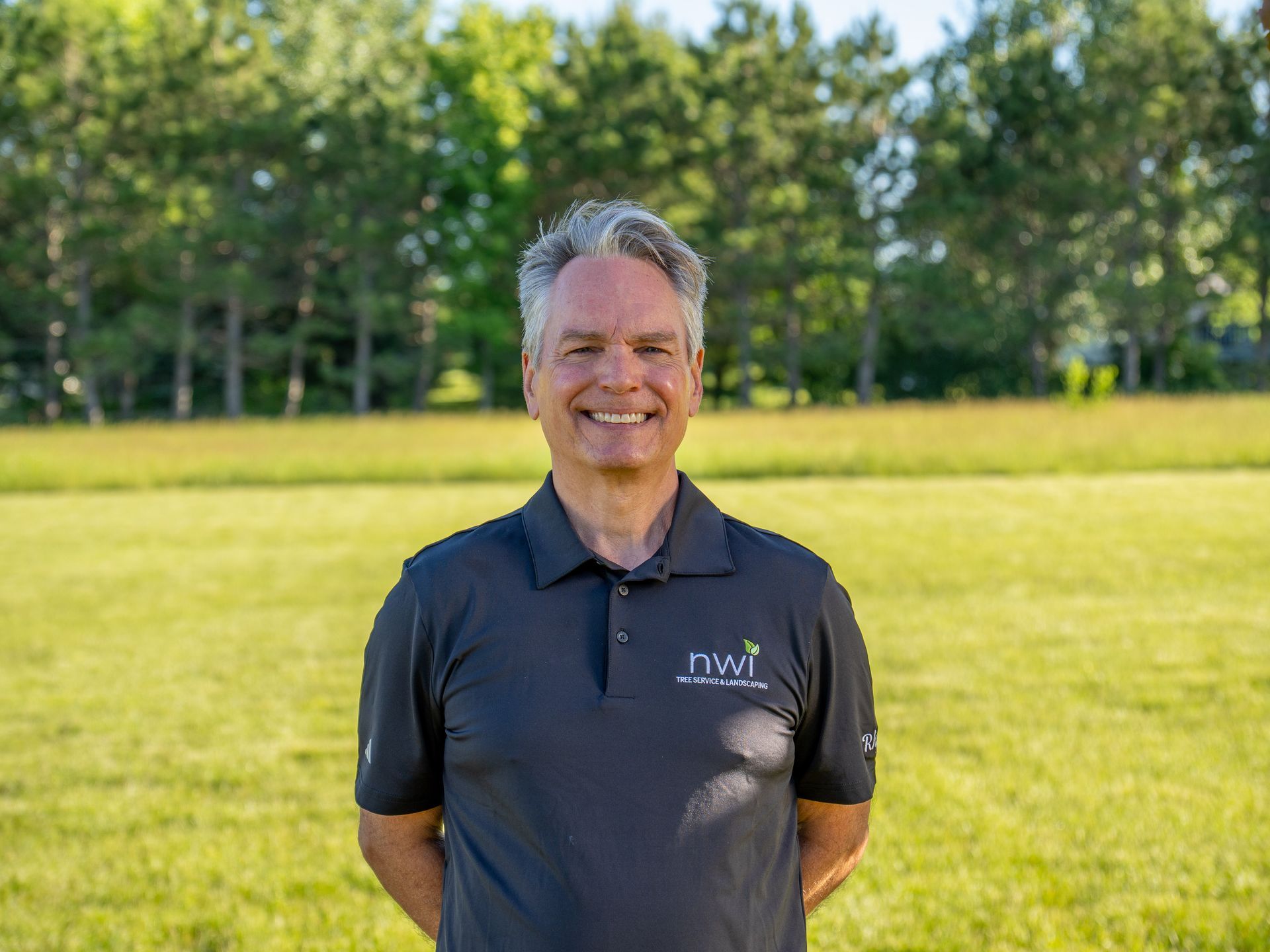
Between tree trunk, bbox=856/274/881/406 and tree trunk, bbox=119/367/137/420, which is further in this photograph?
tree trunk, bbox=856/274/881/406

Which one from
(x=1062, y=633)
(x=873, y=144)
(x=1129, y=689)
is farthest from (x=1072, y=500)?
(x=873, y=144)

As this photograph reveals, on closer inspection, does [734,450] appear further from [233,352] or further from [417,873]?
[233,352]

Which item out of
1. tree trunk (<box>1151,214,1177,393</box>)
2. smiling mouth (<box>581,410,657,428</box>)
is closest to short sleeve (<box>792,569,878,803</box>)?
smiling mouth (<box>581,410,657,428</box>)

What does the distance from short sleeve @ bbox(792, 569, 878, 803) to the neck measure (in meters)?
0.31

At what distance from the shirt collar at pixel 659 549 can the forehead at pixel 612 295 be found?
0.28 m

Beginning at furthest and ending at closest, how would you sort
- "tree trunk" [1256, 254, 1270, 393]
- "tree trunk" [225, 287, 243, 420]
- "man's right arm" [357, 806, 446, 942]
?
"tree trunk" [1256, 254, 1270, 393] → "tree trunk" [225, 287, 243, 420] → "man's right arm" [357, 806, 446, 942]

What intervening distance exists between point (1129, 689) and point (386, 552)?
7.02 metres

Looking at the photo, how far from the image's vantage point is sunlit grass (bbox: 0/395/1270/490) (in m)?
16.3

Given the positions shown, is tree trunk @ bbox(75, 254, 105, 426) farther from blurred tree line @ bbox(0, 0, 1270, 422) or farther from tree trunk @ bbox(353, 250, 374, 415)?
tree trunk @ bbox(353, 250, 374, 415)

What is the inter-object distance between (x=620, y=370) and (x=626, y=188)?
3115 cm

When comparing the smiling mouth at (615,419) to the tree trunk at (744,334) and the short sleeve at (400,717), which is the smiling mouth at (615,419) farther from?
the tree trunk at (744,334)

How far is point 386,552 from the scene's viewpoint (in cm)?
1088

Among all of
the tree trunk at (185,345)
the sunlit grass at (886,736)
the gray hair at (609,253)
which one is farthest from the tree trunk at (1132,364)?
the gray hair at (609,253)

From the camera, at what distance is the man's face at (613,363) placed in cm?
183
